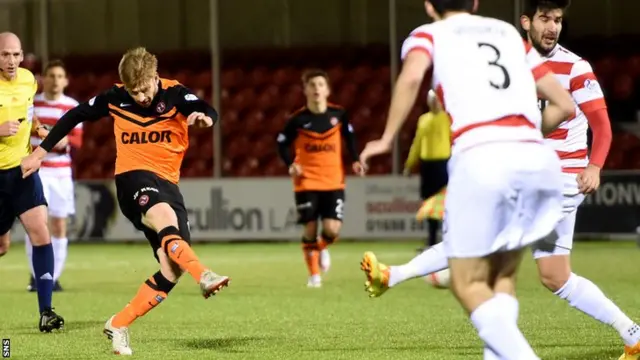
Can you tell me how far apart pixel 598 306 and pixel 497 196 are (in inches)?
89.4

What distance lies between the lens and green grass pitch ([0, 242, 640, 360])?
8016mm

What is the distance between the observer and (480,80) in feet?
17.5

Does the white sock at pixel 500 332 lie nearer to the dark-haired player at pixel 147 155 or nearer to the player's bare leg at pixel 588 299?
the player's bare leg at pixel 588 299

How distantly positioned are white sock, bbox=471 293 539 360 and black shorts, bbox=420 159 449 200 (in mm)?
11716

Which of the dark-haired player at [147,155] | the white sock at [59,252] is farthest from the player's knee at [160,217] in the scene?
the white sock at [59,252]

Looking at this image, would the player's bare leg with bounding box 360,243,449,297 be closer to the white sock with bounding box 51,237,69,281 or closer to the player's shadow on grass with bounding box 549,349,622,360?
the player's shadow on grass with bounding box 549,349,622,360

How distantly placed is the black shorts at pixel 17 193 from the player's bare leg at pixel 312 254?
4205 mm

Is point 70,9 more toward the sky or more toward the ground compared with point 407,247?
more toward the sky

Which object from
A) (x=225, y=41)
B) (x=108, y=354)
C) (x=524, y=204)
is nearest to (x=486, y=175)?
(x=524, y=204)

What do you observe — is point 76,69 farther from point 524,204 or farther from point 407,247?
point 524,204

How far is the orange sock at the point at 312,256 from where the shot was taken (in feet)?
43.6

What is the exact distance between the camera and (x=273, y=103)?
23.7 meters

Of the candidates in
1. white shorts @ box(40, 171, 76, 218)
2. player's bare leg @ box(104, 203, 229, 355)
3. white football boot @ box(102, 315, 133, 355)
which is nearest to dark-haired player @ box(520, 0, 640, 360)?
player's bare leg @ box(104, 203, 229, 355)

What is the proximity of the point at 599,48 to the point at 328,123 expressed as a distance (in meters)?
9.27
